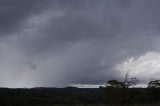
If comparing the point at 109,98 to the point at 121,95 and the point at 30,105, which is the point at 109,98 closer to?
the point at 121,95

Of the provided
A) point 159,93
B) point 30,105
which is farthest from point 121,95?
point 30,105

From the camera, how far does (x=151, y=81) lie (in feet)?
316

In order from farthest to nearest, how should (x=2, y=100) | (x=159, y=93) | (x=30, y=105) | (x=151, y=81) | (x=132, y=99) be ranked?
(x=151, y=81) < (x=159, y=93) < (x=132, y=99) < (x=30, y=105) < (x=2, y=100)

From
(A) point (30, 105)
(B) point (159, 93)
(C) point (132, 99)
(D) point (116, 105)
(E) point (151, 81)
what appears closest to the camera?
(A) point (30, 105)

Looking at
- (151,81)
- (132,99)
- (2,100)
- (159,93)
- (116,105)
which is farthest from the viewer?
(151,81)

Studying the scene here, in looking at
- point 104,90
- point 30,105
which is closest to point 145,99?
point 104,90

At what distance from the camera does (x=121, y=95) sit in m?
81.0

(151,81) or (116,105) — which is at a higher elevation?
(151,81)

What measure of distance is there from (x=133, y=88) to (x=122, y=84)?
9.04ft

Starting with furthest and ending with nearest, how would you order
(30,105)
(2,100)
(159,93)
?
(159,93), (30,105), (2,100)

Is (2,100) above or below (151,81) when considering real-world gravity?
below

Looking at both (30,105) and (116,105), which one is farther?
(116,105)

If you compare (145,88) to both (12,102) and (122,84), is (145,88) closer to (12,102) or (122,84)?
(122,84)

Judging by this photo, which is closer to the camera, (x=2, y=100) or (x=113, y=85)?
(x=2, y=100)
